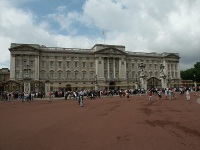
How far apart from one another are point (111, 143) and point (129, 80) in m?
76.8

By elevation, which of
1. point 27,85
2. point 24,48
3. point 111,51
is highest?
point 111,51

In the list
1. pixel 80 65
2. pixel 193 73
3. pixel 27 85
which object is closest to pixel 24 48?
pixel 80 65

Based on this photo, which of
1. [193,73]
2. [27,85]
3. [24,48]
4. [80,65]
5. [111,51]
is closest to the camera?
[27,85]

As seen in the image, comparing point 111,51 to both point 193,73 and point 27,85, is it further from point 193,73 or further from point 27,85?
point 193,73

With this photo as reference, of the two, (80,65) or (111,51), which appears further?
(111,51)

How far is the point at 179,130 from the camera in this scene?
10.0m

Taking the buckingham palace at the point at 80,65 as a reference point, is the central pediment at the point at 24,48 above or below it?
above

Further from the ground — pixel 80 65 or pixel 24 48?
pixel 24 48

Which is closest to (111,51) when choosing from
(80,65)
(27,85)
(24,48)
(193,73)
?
(80,65)

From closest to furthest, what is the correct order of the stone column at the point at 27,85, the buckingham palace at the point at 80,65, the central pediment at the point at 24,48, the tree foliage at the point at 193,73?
1. the stone column at the point at 27,85
2. the central pediment at the point at 24,48
3. the buckingham palace at the point at 80,65
4. the tree foliage at the point at 193,73

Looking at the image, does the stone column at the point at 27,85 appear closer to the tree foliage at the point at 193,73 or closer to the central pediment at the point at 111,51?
the central pediment at the point at 111,51

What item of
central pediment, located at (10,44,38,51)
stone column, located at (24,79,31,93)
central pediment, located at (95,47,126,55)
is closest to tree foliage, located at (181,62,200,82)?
central pediment, located at (95,47,126,55)

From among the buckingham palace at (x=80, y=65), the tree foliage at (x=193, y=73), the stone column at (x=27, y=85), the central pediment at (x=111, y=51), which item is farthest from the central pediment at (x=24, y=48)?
the tree foliage at (x=193, y=73)

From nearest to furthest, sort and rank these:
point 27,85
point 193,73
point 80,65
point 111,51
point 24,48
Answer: point 27,85, point 24,48, point 80,65, point 111,51, point 193,73
